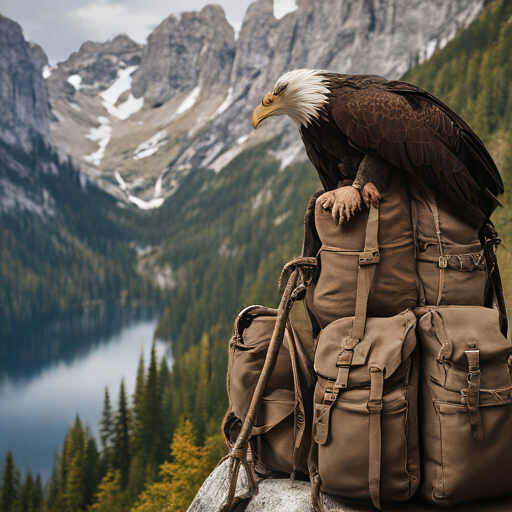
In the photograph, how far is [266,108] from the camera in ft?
8.50

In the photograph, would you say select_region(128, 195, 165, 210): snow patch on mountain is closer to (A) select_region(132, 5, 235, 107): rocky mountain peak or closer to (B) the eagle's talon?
(A) select_region(132, 5, 235, 107): rocky mountain peak

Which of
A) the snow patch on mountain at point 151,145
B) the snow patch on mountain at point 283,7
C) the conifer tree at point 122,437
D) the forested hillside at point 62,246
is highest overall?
the snow patch on mountain at point 283,7

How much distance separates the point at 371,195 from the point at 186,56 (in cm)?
14554

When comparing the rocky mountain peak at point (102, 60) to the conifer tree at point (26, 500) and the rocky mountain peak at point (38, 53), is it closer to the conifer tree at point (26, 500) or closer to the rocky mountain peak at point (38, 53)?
the rocky mountain peak at point (38, 53)

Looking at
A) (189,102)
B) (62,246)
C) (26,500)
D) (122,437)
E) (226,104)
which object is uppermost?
(189,102)

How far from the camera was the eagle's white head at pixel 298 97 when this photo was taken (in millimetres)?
2443

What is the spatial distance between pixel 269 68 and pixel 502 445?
93.5m

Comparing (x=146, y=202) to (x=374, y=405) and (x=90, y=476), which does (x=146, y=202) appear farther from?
(x=374, y=405)

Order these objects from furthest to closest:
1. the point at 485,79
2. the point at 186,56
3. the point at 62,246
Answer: the point at 186,56 < the point at 62,246 < the point at 485,79

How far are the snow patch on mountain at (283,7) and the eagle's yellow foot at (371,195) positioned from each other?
92.0 m

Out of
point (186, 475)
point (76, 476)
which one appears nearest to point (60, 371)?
point (76, 476)

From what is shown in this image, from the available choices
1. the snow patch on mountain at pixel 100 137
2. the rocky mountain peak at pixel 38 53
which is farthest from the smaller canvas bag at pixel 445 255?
the snow patch on mountain at pixel 100 137

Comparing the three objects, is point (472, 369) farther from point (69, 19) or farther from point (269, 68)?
point (69, 19)

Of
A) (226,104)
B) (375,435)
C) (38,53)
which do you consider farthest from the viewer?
(38,53)
